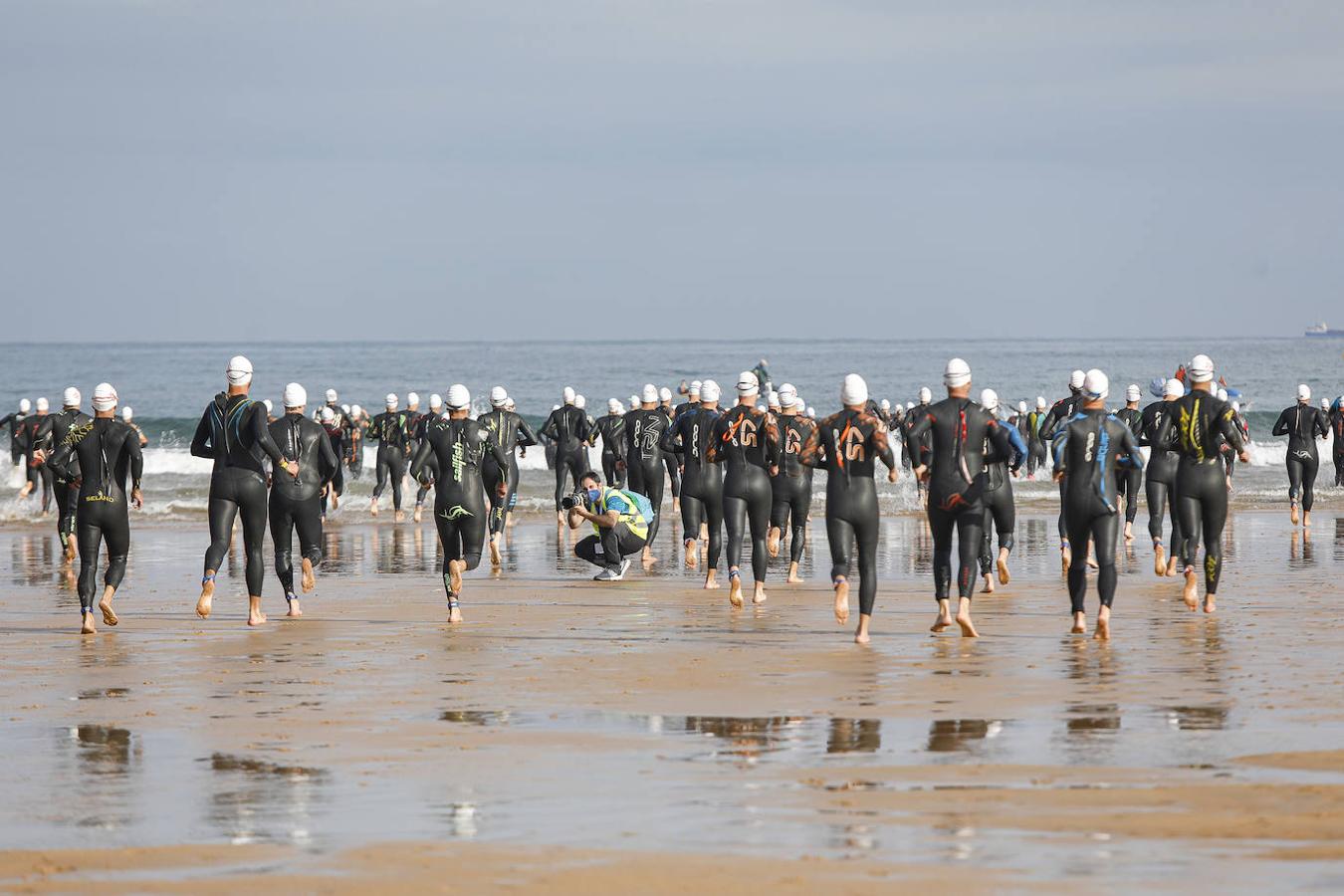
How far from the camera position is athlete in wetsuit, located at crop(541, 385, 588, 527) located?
25.6 metres

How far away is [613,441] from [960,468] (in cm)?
1201

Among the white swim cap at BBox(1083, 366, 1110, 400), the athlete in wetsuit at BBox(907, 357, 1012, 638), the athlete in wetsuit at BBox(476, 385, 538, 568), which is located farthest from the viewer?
the athlete in wetsuit at BBox(476, 385, 538, 568)

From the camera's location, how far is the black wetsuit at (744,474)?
15766 millimetres

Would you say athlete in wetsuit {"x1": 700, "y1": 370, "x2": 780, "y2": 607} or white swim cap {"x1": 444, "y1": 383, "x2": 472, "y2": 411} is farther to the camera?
athlete in wetsuit {"x1": 700, "y1": 370, "x2": 780, "y2": 607}

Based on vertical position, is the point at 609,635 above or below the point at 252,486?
below

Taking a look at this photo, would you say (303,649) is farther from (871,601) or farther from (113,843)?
(113,843)

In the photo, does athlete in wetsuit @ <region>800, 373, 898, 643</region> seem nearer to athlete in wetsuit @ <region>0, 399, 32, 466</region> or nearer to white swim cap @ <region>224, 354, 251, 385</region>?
white swim cap @ <region>224, 354, 251, 385</region>

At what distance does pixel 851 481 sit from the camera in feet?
42.3

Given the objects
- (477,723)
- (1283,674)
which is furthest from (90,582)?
(1283,674)

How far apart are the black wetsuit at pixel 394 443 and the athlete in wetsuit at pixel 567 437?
319 centimetres

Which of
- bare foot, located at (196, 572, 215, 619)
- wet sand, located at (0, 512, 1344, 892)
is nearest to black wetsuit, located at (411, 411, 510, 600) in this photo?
wet sand, located at (0, 512, 1344, 892)

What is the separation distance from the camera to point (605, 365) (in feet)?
481

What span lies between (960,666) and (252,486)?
19.0ft

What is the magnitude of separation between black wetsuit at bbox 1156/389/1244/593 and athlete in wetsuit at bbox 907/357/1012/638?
7.41 feet
